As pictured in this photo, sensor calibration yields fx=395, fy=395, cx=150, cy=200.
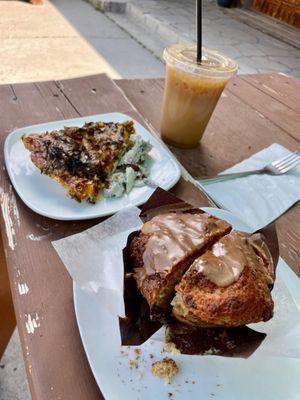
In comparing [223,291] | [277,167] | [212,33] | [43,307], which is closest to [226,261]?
[223,291]

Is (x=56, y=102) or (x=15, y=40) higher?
(x=56, y=102)

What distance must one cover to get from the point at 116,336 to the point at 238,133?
1076mm

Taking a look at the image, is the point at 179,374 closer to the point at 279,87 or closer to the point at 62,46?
the point at 279,87

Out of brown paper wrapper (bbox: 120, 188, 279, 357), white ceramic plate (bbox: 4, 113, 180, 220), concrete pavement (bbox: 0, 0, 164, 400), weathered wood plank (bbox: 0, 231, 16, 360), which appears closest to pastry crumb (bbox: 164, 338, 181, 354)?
brown paper wrapper (bbox: 120, 188, 279, 357)

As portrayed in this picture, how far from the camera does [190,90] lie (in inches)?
52.5

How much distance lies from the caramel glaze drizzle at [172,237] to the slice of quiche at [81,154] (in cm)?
28

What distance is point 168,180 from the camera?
1.16 m

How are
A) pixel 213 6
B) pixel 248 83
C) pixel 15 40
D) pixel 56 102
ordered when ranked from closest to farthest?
1. pixel 56 102
2. pixel 248 83
3. pixel 15 40
4. pixel 213 6

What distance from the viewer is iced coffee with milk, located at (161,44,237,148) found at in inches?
50.7

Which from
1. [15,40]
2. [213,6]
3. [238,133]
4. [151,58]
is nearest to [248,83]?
[238,133]

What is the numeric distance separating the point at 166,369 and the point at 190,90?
917mm

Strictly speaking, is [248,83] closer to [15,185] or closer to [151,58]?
[15,185]

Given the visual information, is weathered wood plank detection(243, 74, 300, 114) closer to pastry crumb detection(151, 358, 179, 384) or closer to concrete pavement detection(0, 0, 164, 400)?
pastry crumb detection(151, 358, 179, 384)

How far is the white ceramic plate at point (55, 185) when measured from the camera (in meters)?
1.01
